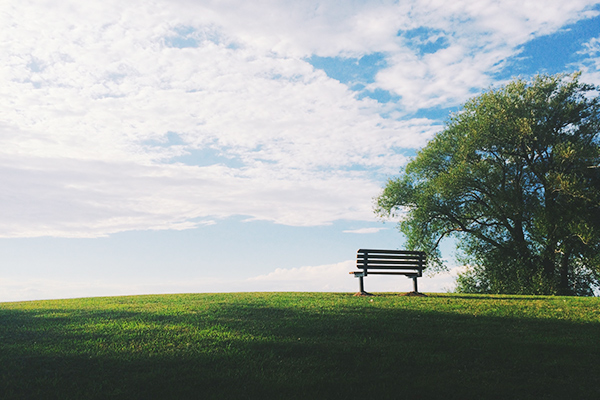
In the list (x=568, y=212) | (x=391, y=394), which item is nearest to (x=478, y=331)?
(x=391, y=394)

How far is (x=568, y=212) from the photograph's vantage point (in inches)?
878

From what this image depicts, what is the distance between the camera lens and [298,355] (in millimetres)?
7035

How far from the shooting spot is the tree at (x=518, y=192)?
22562mm

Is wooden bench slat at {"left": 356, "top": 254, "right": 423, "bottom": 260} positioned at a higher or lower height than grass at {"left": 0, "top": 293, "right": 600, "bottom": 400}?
higher

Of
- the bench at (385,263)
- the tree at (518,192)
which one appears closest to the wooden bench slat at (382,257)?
the bench at (385,263)

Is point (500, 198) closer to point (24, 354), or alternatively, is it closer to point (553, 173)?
point (553, 173)

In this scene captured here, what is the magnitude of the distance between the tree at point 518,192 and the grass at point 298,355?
531 inches

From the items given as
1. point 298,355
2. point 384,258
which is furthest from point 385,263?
point 298,355

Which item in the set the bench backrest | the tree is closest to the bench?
the bench backrest

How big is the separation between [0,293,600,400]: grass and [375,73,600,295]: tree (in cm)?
1349

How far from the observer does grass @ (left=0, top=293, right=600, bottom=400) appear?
581cm

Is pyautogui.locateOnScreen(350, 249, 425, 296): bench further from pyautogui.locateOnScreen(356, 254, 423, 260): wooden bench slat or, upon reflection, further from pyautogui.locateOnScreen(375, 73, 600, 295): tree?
pyautogui.locateOnScreen(375, 73, 600, 295): tree

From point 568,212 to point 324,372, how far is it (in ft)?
68.2

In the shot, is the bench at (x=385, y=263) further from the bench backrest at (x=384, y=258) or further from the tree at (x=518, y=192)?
the tree at (x=518, y=192)
